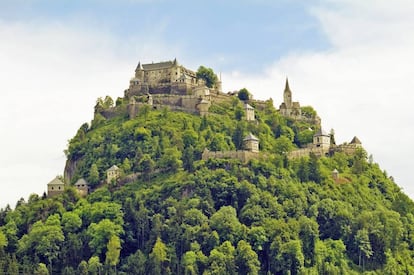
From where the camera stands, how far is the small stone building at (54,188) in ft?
407

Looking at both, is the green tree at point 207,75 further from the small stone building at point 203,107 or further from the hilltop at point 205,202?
the small stone building at point 203,107

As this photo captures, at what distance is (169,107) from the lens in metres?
137

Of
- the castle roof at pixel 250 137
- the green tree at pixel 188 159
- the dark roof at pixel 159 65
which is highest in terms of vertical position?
the dark roof at pixel 159 65

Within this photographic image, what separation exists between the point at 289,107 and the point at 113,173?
34.2 m

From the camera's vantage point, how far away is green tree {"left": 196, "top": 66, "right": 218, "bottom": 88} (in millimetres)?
145500

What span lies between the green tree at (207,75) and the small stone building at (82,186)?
2814cm

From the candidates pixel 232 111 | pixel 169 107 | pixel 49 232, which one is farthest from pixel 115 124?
pixel 49 232

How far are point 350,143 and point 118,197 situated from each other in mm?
34182

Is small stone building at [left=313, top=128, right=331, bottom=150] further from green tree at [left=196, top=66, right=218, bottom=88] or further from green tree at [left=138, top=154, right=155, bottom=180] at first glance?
green tree at [left=138, top=154, right=155, bottom=180]

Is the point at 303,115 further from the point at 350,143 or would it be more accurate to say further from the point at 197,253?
the point at 197,253

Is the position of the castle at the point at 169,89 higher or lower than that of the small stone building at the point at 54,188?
higher

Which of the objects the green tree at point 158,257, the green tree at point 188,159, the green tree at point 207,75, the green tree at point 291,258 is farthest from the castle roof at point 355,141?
the green tree at point 158,257

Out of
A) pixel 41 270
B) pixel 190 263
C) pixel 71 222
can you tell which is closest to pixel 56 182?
pixel 71 222

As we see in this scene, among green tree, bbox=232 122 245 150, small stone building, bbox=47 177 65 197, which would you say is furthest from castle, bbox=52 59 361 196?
green tree, bbox=232 122 245 150
